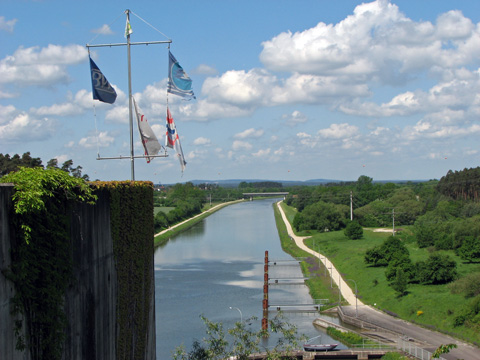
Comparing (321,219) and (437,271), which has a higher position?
(321,219)

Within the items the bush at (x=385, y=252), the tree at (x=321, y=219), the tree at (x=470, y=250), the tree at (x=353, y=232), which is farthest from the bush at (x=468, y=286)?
the tree at (x=321, y=219)

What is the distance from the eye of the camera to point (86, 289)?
9.84 meters

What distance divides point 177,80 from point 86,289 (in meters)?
8.25

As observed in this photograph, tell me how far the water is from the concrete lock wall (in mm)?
10352

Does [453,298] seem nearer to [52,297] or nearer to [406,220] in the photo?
[52,297]

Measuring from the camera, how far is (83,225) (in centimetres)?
971

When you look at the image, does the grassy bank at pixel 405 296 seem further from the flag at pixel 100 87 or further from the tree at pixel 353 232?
the flag at pixel 100 87

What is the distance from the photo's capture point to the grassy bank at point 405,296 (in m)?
42.2

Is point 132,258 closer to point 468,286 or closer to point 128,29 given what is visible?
point 128,29

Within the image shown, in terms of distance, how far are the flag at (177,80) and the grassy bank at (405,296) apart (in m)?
28.9

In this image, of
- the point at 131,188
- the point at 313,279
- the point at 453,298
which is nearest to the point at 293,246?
the point at 313,279

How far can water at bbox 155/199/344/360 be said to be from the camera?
39938mm

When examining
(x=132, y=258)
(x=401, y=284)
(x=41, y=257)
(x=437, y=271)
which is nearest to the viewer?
(x=41, y=257)

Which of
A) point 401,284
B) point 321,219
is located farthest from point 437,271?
point 321,219
